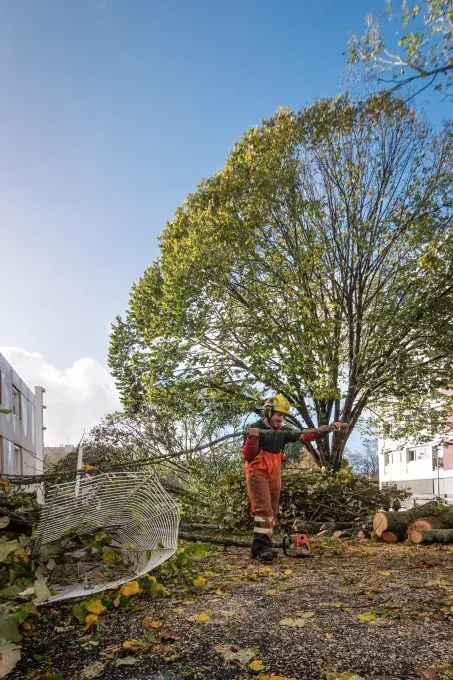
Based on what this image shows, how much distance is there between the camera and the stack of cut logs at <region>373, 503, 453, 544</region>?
796 cm

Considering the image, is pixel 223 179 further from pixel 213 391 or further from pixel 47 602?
pixel 47 602

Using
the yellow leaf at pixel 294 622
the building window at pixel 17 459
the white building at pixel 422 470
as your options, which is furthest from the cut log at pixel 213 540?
the white building at pixel 422 470

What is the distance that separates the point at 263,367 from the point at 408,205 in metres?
5.66

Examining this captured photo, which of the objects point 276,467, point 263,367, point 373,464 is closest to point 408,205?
point 263,367

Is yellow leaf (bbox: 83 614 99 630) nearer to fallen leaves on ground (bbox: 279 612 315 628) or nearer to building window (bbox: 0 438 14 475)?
fallen leaves on ground (bbox: 279 612 315 628)

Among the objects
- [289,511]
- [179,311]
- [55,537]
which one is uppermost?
[179,311]

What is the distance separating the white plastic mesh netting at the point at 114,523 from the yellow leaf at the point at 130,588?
7 centimetres

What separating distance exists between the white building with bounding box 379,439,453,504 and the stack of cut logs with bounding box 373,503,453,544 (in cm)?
2506

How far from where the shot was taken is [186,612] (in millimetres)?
3967

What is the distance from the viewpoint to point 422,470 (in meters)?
38.8

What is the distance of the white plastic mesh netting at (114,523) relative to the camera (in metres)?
4.27

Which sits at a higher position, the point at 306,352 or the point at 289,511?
the point at 306,352

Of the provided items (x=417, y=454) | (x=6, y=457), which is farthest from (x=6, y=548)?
(x=417, y=454)

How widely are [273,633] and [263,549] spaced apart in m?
3.02
